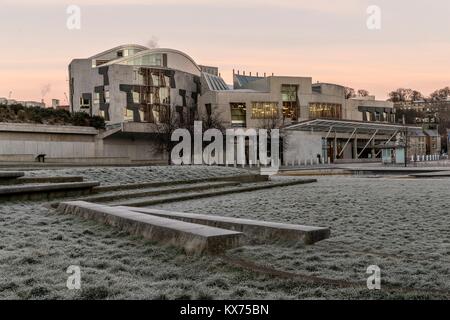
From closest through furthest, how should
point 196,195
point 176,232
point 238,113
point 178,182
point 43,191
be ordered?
1. point 176,232
2. point 43,191
3. point 196,195
4. point 178,182
5. point 238,113

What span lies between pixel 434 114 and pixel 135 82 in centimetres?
10659

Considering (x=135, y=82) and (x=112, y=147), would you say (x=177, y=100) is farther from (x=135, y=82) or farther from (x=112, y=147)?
(x=112, y=147)

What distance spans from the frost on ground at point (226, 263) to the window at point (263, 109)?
71044 mm

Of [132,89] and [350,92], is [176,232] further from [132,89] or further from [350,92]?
[350,92]

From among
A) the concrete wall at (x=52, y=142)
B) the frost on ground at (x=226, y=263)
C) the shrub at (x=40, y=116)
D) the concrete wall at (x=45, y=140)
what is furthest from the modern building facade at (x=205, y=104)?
the frost on ground at (x=226, y=263)

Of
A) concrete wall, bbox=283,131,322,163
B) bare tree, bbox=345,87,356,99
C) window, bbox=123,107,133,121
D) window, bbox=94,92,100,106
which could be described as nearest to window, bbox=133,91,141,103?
window, bbox=123,107,133,121

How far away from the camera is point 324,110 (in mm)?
88375

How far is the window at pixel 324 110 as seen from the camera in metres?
86.7

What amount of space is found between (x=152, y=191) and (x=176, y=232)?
9380mm

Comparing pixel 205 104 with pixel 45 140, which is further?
pixel 205 104

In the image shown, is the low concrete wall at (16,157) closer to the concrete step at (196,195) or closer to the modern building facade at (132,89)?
the modern building facade at (132,89)

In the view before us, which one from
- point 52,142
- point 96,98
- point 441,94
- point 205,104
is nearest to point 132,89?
point 96,98

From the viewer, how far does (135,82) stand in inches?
2945
